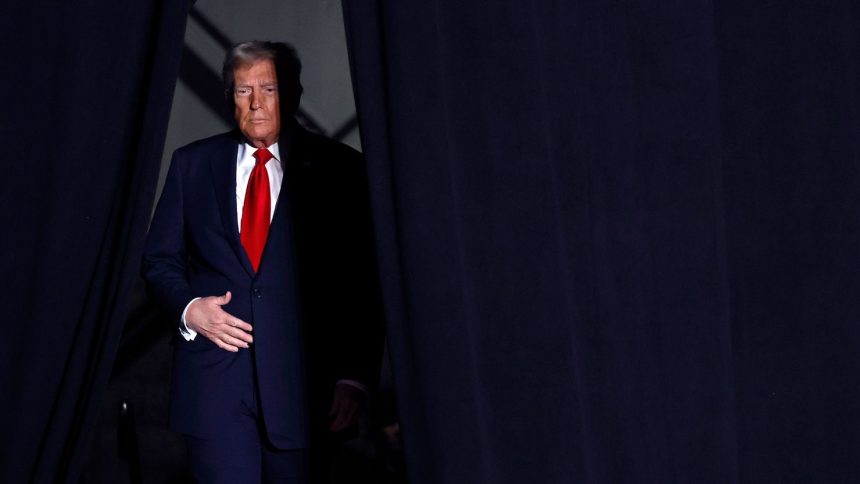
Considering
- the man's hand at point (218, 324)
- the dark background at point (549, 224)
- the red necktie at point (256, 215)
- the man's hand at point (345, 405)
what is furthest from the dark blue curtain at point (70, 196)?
the man's hand at point (345, 405)

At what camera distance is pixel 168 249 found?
2.44 m

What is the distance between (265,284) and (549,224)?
2.17 feet

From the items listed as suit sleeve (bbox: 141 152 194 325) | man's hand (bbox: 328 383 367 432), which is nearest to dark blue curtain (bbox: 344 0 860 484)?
man's hand (bbox: 328 383 367 432)

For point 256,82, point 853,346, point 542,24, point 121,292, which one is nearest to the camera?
point 121,292

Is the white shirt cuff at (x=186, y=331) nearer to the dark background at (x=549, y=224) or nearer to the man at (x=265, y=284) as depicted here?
the man at (x=265, y=284)

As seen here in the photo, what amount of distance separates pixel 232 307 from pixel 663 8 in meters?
1.09

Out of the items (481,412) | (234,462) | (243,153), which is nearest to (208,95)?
(243,153)

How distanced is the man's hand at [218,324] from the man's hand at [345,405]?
220 millimetres

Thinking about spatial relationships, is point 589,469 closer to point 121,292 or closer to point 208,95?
point 121,292

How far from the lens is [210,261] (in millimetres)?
2430

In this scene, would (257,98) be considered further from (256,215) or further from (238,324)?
(238,324)

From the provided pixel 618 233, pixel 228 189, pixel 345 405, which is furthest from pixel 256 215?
pixel 618 233

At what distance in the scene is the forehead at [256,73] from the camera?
2.47 meters

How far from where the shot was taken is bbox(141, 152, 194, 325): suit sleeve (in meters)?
2.41
